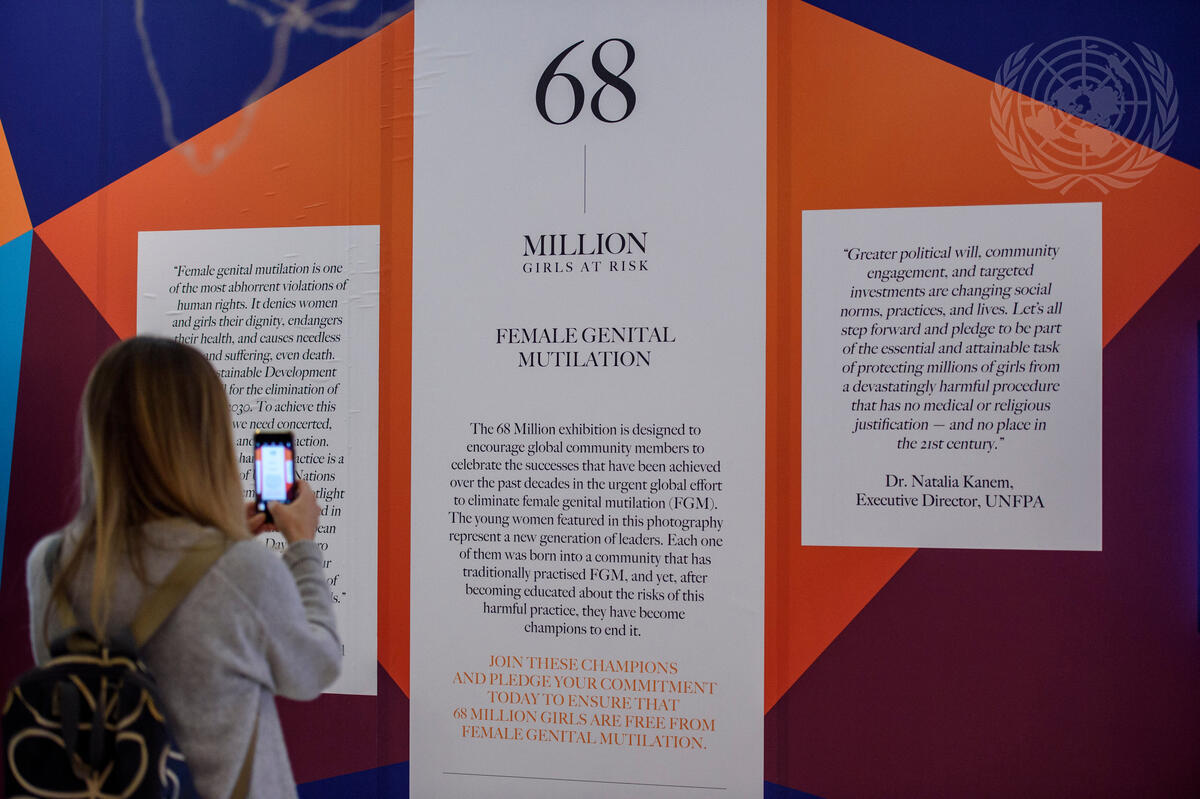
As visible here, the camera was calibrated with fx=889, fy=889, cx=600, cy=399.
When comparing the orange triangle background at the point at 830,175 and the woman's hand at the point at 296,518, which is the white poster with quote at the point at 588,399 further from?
the woman's hand at the point at 296,518

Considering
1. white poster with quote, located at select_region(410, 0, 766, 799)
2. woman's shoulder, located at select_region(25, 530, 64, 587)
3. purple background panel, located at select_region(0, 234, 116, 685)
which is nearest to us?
woman's shoulder, located at select_region(25, 530, 64, 587)

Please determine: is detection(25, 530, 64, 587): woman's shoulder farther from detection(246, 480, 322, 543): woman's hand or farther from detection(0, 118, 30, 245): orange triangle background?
detection(0, 118, 30, 245): orange triangle background

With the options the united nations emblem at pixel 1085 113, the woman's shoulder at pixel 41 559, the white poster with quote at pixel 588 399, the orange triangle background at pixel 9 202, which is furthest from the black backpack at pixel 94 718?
the united nations emblem at pixel 1085 113

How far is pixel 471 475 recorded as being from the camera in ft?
8.62

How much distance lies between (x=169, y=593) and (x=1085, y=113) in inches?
97.9

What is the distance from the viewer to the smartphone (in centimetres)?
186

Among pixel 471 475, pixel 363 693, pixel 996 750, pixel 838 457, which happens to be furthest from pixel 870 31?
pixel 363 693

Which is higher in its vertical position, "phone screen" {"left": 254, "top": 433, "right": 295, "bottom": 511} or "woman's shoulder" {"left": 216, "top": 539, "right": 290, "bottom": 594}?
"phone screen" {"left": 254, "top": 433, "right": 295, "bottom": 511}

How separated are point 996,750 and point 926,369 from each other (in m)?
1.06

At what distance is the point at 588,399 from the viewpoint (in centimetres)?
260

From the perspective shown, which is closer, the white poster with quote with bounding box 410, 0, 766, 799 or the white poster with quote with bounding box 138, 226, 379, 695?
the white poster with quote with bounding box 410, 0, 766, 799

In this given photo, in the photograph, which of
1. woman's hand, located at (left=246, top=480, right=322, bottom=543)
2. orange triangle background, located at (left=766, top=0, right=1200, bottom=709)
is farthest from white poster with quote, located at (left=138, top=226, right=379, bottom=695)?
orange triangle background, located at (left=766, top=0, right=1200, bottom=709)

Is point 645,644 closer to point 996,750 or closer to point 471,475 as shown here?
point 471,475

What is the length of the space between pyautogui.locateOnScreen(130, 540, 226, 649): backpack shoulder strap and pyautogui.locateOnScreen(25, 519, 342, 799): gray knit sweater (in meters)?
0.01
